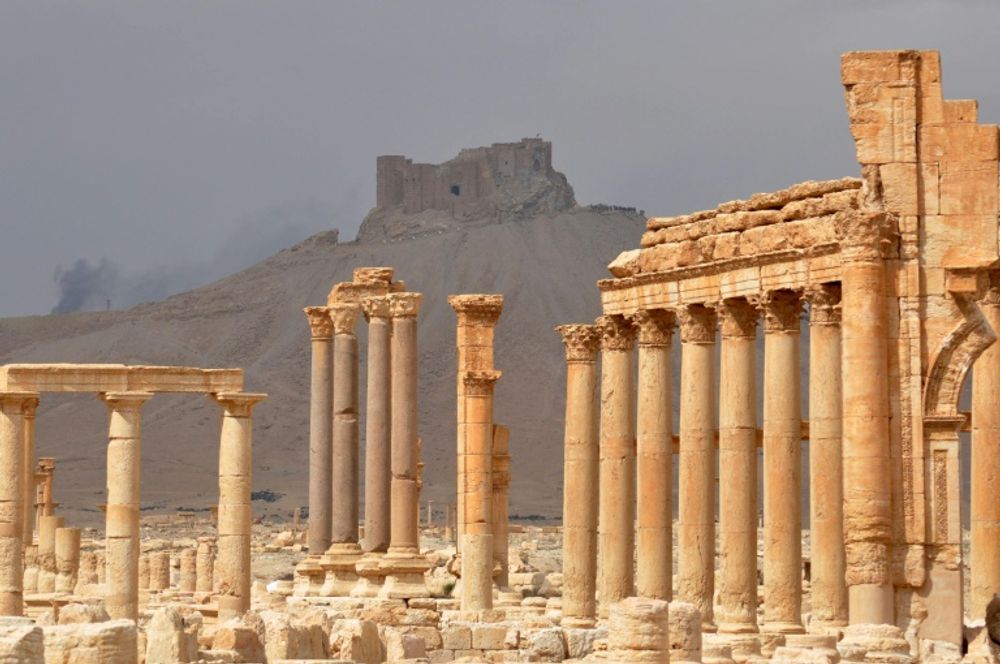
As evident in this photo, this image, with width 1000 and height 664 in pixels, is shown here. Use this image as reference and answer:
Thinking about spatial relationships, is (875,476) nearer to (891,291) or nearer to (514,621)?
(891,291)

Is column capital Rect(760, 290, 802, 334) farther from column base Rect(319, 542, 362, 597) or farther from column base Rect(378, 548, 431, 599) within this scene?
column base Rect(319, 542, 362, 597)

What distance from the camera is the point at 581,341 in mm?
44250

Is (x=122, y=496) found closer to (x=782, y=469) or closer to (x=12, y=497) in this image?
(x=12, y=497)

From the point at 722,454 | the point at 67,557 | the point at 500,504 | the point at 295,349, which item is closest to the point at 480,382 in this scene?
the point at 722,454

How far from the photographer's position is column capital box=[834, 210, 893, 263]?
35.4m

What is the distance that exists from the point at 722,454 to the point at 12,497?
12.3m

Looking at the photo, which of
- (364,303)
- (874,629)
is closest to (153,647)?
(874,629)

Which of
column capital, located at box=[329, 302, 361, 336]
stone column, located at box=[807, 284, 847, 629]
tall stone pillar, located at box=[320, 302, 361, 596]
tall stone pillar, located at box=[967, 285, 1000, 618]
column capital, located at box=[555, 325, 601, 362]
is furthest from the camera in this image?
column capital, located at box=[329, 302, 361, 336]

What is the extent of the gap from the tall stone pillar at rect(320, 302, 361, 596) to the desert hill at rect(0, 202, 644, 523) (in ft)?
222

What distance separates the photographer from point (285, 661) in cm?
2780

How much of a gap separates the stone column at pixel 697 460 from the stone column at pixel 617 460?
2.43 meters

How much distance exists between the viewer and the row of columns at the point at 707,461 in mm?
37375

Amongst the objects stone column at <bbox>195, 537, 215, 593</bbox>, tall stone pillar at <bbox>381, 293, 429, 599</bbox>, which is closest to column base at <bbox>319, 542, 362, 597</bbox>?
tall stone pillar at <bbox>381, 293, 429, 599</bbox>

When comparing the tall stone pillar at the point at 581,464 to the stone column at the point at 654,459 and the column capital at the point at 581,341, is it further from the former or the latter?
the stone column at the point at 654,459
